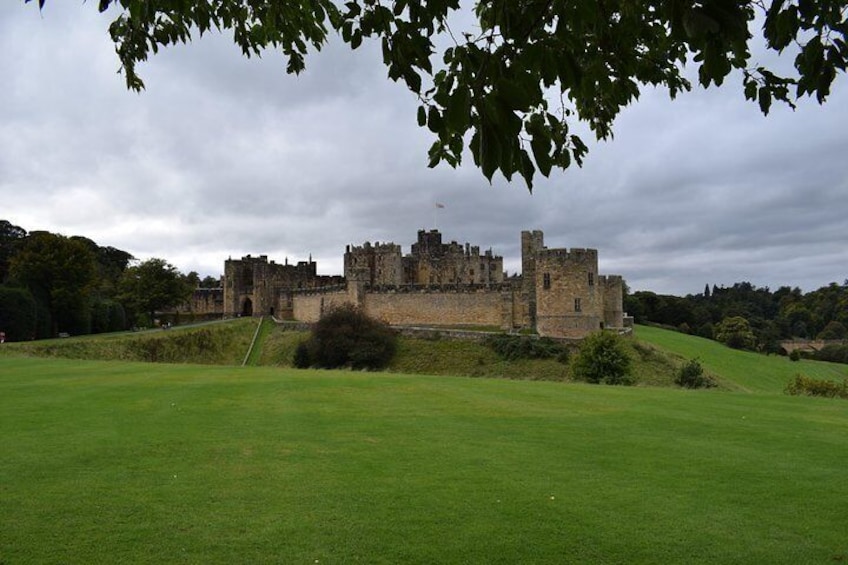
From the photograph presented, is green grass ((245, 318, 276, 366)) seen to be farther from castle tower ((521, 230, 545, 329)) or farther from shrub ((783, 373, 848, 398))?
shrub ((783, 373, 848, 398))

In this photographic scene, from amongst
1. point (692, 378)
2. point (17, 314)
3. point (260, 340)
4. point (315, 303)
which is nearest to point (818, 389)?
point (692, 378)

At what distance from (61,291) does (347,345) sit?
1955cm

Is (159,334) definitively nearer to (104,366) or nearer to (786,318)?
(104,366)

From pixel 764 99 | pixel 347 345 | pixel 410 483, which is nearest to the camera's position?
pixel 764 99

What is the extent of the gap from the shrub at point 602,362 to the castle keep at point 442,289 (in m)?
10.3

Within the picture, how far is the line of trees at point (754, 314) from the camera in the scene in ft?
230

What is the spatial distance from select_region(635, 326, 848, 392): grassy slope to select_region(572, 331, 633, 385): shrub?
29.3ft

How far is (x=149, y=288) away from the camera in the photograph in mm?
57531

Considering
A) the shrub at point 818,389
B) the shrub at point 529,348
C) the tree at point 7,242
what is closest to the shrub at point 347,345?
the shrub at point 529,348

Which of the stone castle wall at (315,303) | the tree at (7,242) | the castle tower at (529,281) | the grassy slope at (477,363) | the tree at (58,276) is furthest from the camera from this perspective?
the stone castle wall at (315,303)

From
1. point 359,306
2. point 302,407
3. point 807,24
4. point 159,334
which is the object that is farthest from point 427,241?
point 807,24

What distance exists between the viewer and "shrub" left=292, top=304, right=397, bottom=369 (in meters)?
40.8

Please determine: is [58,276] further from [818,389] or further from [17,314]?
[818,389]

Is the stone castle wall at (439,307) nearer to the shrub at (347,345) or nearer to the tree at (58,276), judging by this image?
the shrub at (347,345)
